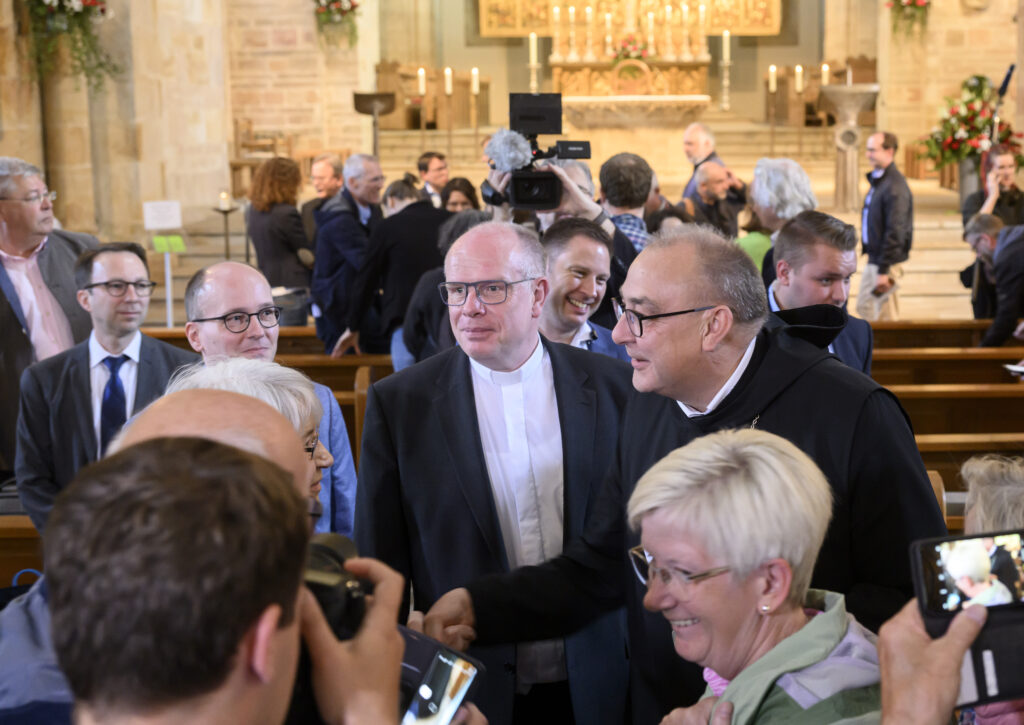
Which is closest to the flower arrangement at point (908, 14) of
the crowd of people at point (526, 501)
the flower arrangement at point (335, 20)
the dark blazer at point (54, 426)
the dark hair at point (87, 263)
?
the flower arrangement at point (335, 20)

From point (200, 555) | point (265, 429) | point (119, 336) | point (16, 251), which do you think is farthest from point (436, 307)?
point (200, 555)

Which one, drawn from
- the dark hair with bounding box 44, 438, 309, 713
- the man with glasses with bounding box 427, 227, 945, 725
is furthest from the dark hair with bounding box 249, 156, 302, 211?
the dark hair with bounding box 44, 438, 309, 713

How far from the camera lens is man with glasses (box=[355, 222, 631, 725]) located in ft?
8.14

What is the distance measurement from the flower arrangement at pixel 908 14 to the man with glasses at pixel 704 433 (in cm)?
1394

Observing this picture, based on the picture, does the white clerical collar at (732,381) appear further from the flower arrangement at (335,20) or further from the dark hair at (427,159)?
the flower arrangement at (335,20)

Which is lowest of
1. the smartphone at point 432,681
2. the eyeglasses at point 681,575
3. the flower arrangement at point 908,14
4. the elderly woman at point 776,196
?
the smartphone at point 432,681

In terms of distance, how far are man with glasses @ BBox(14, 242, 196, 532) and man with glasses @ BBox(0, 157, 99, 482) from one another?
1113 mm

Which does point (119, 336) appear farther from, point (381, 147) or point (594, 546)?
point (381, 147)

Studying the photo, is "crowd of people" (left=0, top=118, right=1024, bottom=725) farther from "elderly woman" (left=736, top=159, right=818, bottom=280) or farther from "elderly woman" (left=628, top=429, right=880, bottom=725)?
"elderly woman" (left=736, top=159, right=818, bottom=280)

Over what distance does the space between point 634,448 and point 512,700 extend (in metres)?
0.62

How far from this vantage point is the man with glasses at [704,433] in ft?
6.75

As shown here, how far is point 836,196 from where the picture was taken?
12227 mm

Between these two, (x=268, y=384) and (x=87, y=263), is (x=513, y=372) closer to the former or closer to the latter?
(x=268, y=384)

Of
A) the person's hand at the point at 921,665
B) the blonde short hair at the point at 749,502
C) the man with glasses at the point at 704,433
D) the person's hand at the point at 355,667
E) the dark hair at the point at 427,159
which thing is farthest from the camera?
the dark hair at the point at 427,159
